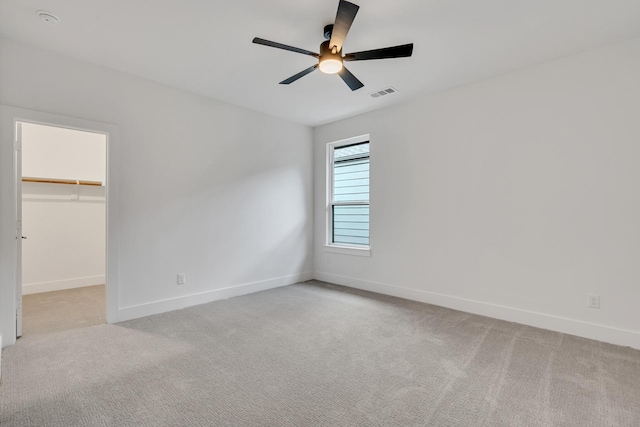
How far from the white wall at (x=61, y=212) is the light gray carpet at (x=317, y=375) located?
2198 mm

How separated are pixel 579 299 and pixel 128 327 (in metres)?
4.33

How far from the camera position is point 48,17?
2.42 m

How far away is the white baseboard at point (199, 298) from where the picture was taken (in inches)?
134

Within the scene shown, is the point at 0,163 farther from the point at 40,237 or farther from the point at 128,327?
the point at 40,237

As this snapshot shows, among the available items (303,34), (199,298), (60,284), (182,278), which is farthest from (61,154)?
(303,34)

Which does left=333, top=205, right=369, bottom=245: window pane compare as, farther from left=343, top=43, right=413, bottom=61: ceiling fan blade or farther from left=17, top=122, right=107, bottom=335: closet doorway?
left=17, top=122, right=107, bottom=335: closet doorway

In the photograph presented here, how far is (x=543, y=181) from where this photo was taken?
3.15 m

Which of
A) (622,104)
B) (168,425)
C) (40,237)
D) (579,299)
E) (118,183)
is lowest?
(168,425)

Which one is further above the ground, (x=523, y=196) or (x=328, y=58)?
(x=328, y=58)

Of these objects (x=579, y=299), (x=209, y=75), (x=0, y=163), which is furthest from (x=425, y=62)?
(x=0, y=163)

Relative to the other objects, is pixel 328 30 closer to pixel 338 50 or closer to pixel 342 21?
pixel 338 50

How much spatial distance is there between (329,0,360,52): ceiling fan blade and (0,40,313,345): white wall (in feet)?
7.63

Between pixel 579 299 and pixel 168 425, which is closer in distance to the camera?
pixel 168 425

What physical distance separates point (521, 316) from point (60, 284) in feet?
19.9
